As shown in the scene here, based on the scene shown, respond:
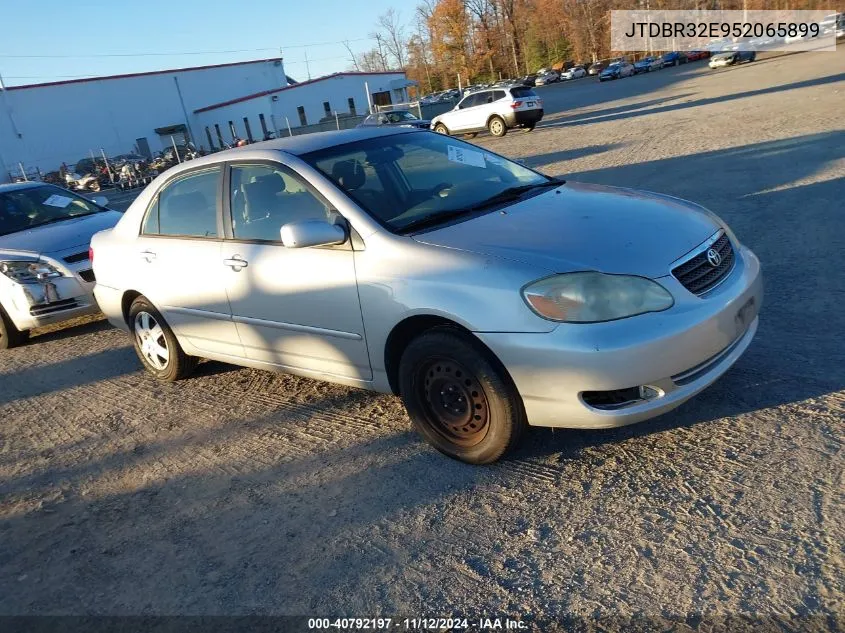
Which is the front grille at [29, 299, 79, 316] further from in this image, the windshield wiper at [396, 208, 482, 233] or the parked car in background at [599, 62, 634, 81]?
the parked car in background at [599, 62, 634, 81]

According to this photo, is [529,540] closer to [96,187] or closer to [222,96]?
[96,187]

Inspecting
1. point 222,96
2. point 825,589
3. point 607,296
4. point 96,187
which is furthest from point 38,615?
point 222,96

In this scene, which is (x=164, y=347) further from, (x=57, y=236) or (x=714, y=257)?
(x=714, y=257)

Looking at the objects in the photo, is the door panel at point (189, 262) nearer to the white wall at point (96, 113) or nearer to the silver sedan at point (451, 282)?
the silver sedan at point (451, 282)

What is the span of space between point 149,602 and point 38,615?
0.47 m

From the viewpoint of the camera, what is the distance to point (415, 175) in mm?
4059

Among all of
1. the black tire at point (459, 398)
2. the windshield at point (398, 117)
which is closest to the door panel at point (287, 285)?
the black tire at point (459, 398)

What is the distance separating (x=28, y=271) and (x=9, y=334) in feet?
2.57

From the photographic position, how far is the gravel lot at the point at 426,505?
240 centimetres

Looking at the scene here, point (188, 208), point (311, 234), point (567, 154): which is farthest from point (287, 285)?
point (567, 154)

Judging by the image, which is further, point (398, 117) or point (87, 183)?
point (87, 183)

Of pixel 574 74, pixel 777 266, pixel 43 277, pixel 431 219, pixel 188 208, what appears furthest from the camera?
pixel 574 74

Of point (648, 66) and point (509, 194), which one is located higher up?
point (509, 194)

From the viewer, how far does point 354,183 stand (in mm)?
3760
